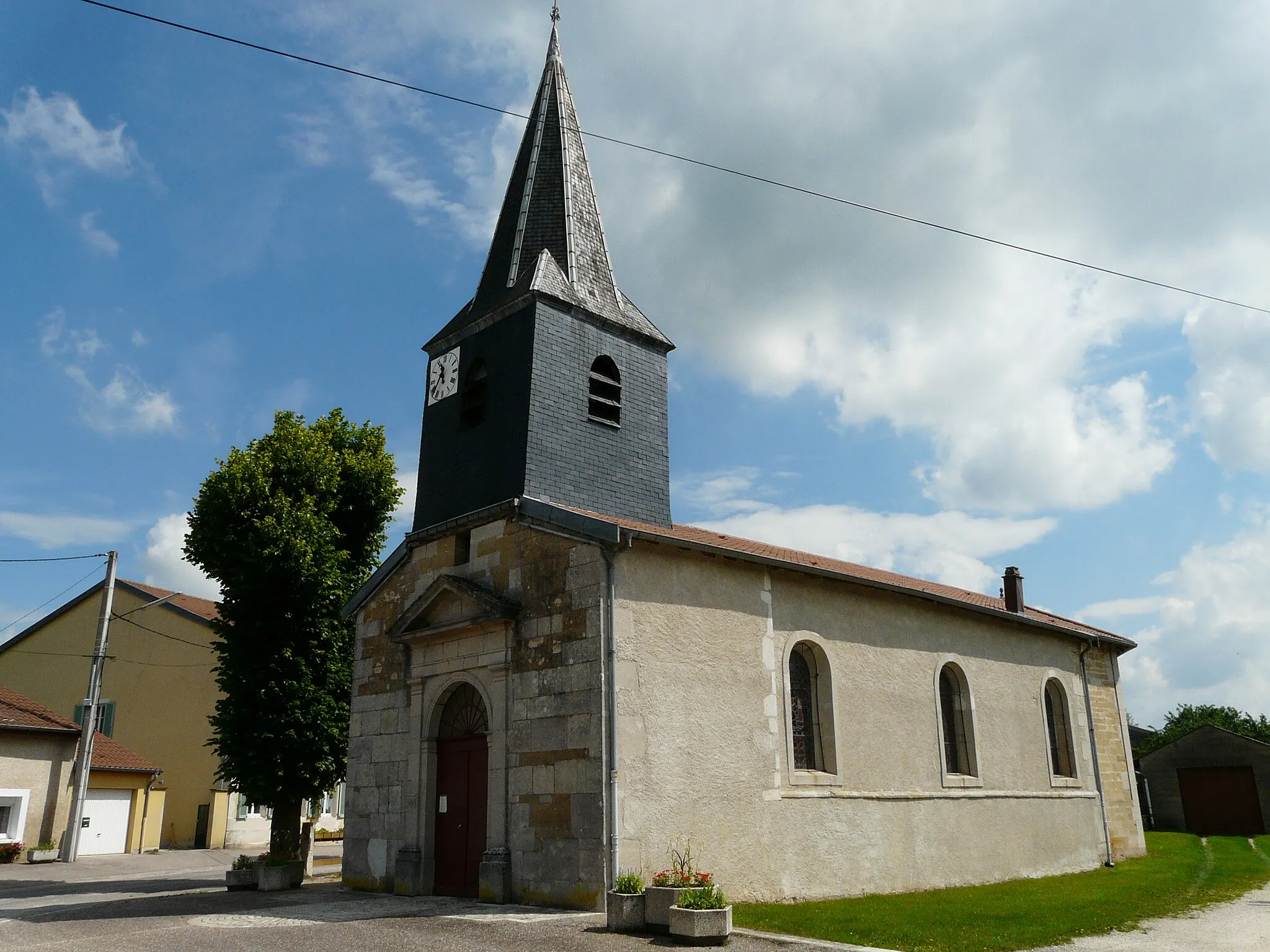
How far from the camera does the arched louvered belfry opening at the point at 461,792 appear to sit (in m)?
12.6

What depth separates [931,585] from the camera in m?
20.5

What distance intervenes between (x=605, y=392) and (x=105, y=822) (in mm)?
20567

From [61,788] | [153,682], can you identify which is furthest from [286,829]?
[153,682]

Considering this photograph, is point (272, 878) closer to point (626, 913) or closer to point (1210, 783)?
point (626, 913)

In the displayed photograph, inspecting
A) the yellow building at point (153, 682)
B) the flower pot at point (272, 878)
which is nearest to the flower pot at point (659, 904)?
the flower pot at point (272, 878)

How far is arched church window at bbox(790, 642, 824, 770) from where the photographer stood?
13375 mm

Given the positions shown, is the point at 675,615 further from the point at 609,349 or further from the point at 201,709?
the point at 201,709

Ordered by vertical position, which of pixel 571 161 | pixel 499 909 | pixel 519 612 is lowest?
pixel 499 909

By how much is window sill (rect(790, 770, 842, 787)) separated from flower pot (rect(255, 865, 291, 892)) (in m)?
7.91

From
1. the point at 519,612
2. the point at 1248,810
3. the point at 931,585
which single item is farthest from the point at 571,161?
the point at 1248,810

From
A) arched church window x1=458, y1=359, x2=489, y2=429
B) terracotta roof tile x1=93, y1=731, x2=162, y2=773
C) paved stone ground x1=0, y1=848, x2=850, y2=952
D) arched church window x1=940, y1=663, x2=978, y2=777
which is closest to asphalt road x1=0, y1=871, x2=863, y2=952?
paved stone ground x1=0, y1=848, x2=850, y2=952

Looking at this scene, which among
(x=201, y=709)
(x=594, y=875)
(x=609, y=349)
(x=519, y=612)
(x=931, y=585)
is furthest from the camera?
(x=201, y=709)

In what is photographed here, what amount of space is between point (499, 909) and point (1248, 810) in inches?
1107

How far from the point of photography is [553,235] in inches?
640
